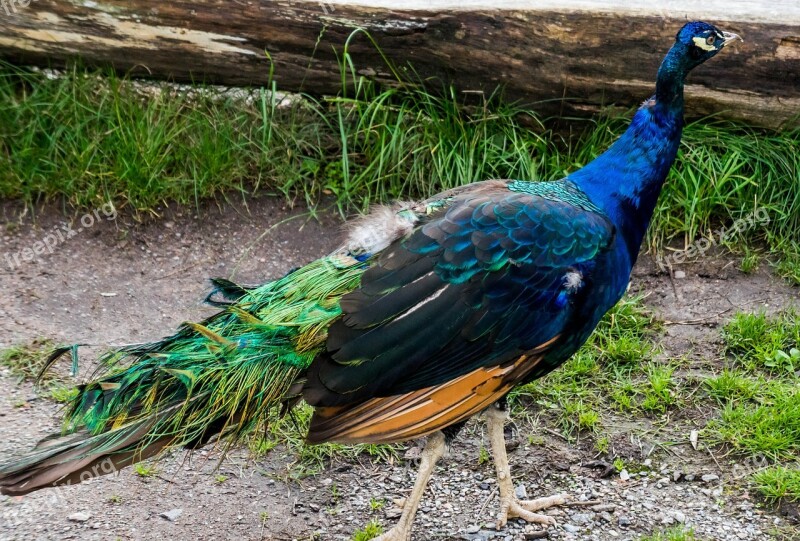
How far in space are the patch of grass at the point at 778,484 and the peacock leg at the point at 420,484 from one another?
128 centimetres

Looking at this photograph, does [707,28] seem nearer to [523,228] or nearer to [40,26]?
[523,228]

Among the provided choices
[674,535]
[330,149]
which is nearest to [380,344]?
[674,535]

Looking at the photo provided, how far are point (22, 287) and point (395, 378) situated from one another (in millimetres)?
2705

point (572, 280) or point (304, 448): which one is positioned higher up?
point (572, 280)

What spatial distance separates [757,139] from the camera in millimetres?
4832

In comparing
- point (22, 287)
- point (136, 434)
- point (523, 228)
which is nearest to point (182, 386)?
point (136, 434)

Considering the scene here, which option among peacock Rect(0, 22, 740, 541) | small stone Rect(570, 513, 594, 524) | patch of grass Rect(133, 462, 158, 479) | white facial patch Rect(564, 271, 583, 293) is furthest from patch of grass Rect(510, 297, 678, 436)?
patch of grass Rect(133, 462, 158, 479)

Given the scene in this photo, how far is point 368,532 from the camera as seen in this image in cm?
348

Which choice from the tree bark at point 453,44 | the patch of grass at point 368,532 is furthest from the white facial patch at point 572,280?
the tree bark at point 453,44

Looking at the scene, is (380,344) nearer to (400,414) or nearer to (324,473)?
(400,414)

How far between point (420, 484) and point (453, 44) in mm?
2395

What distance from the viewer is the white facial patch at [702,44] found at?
3.47 meters

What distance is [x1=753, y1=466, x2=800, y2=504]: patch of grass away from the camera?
354 cm

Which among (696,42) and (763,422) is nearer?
(696,42)
